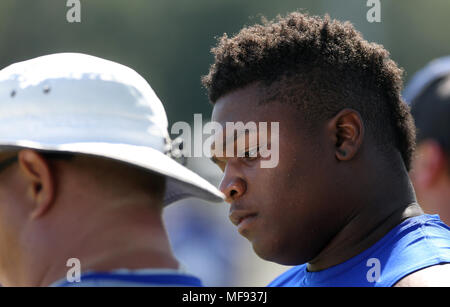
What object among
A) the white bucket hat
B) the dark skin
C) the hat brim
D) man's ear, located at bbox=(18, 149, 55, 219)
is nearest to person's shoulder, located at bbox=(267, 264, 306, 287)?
the dark skin

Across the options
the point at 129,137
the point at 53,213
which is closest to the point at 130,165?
the point at 129,137

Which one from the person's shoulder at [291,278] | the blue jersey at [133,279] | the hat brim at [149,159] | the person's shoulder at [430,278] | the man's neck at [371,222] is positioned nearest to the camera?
the blue jersey at [133,279]

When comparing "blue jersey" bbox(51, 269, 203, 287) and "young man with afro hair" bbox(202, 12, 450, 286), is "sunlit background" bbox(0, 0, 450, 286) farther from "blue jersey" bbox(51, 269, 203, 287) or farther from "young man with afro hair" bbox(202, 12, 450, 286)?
"blue jersey" bbox(51, 269, 203, 287)

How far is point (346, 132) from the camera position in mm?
3102

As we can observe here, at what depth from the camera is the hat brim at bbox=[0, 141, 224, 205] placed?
2.14 meters

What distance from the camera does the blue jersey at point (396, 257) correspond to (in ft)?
8.96

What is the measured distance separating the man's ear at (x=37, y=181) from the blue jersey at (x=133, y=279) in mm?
224

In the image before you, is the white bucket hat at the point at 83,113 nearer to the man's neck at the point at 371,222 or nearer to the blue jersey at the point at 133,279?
the blue jersey at the point at 133,279

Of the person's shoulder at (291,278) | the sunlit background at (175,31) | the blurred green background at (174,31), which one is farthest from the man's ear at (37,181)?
the blurred green background at (174,31)
